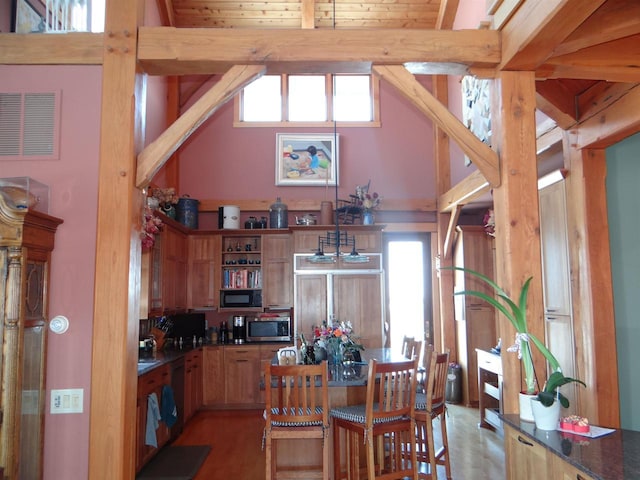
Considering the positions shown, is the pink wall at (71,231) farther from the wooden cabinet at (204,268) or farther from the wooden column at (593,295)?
the wooden cabinet at (204,268)

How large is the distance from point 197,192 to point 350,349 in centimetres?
393

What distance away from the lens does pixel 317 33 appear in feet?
8.98

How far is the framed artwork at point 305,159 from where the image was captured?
7.22 metres

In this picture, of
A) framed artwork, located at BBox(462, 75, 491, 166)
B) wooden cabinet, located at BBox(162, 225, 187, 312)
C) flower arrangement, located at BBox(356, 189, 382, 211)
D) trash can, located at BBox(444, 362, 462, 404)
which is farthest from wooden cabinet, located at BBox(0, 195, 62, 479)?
trash can, located at BBox(444, 362, 462, 404)

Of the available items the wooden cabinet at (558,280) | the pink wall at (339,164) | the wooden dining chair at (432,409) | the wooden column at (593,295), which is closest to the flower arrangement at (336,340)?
the wooden dining chair at (432,409)

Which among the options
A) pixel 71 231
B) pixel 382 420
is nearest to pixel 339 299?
pixel 382 420

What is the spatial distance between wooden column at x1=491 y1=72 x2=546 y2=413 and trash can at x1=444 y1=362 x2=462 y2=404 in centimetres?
412

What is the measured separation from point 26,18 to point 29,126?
1401 mm

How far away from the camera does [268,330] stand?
22.2 feet

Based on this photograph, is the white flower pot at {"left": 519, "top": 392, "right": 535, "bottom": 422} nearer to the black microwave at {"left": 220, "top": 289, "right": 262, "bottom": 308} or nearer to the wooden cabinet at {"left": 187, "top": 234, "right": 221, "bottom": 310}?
the black microwave at {"left": 220, "top": 289, "right": 262, "bottom": 308}

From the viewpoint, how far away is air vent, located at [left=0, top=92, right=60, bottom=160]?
2.60 m

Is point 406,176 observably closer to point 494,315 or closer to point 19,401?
point 494,315

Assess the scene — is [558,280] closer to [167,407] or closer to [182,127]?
[182,127]

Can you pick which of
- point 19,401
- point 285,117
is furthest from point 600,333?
point 285,117
